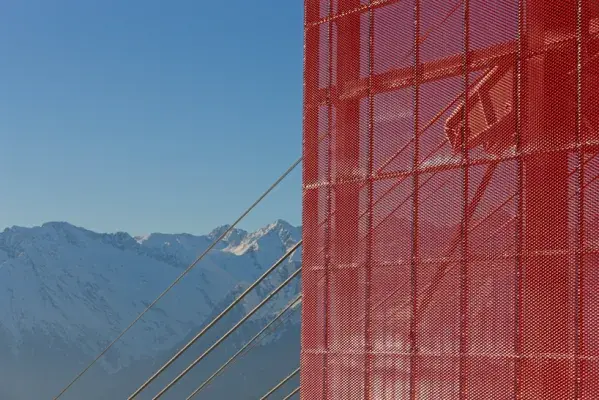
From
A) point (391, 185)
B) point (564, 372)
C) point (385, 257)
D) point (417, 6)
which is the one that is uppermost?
point (417, 6)

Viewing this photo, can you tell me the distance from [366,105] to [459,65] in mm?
2082

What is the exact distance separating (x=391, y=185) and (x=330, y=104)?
200 centimetres

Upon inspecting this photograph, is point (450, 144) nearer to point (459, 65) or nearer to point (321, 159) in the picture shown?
point (459, 65)

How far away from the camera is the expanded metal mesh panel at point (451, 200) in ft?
45.8

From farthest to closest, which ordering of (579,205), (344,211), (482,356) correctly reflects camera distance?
(344,211), (482,356), (579,205)

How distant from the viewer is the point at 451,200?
51.0 ft

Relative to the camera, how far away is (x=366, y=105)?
17281mm

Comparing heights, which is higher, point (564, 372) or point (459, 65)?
point (459, 65)

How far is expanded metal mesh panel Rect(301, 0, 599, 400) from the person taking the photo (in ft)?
45.8

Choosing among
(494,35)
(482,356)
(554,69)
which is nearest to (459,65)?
(494,35)

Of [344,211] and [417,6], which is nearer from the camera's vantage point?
[417,6]

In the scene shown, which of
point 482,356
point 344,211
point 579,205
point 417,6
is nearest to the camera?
point 579,205

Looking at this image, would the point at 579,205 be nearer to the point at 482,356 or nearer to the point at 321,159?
the point at 482,356

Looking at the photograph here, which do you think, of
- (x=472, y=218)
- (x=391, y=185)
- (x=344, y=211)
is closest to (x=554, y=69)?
(x=472, y=218)
